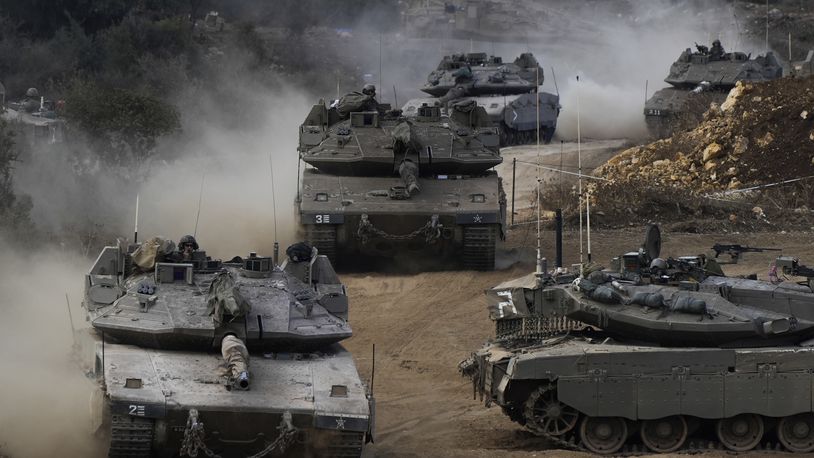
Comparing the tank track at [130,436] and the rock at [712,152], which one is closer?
the tank track at [130,436]

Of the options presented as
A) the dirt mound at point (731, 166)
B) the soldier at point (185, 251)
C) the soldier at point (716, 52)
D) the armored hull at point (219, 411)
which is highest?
the soldier at point (716, 52)

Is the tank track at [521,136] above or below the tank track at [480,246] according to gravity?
above

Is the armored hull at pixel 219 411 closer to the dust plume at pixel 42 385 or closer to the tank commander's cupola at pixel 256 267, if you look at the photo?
the dust plume at pixel 42 385

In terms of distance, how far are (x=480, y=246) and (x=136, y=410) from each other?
12.7 m

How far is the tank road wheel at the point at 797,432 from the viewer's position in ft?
53.8

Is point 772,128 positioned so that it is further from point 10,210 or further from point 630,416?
point 630,416

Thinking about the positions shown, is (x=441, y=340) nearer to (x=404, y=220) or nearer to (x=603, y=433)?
(x=404, y=220)

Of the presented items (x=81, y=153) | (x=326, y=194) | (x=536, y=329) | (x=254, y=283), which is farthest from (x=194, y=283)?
(x=81, y=153)

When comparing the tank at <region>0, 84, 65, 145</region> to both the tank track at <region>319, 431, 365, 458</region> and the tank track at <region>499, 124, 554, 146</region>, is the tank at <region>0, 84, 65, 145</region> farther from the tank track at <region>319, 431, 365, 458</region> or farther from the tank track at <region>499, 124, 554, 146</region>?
the tank track at <region>319, 431, 365, 458</region>

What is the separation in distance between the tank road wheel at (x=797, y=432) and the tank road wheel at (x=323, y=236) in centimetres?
1038

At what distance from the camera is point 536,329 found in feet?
57.0

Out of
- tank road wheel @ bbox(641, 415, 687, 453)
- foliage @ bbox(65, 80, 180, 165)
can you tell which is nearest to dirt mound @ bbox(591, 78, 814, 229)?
foliage @ bbox(65, 80, 180, 165)

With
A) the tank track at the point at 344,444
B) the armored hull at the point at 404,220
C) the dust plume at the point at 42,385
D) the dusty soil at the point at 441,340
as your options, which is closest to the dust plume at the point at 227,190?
the armored hull at the point at 404,220

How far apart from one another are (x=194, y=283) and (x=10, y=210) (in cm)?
1110
